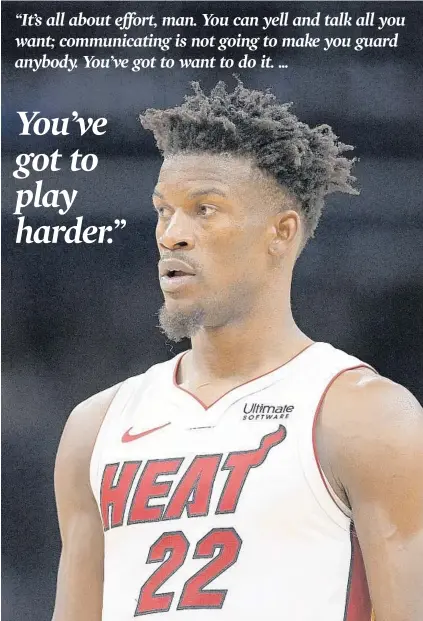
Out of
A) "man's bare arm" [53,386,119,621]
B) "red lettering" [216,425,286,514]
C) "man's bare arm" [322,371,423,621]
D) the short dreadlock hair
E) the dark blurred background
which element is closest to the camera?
"man's bare arm" [322,371,423,621]

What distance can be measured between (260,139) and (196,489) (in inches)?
28.0

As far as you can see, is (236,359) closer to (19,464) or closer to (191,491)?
(191,491)

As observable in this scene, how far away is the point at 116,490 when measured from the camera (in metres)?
2.16

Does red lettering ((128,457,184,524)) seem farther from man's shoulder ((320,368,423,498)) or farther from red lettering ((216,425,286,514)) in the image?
man's shoulder ((320,368,423,498))

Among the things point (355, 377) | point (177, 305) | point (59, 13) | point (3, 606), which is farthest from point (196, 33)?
point (3, 606)

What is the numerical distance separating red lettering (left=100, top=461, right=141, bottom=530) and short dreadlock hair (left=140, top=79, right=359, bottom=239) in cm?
62

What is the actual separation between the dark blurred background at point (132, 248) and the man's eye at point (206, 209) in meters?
0.58

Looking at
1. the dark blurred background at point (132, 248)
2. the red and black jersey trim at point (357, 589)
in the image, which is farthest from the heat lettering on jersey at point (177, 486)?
the dark blurred background at point (132, 248)

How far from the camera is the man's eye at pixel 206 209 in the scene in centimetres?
214

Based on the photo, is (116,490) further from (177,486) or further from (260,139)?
(260,139)

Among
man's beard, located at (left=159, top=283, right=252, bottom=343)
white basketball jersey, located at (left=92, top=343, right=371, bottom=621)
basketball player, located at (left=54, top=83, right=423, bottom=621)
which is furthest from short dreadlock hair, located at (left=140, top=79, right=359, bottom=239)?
white basketball jersey, located at (left=92, top=343, right=371, bottom=621)

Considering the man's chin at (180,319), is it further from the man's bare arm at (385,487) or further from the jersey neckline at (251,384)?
A: the man's bare arm at (385,487)

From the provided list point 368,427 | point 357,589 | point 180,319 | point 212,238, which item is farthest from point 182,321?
point 357,589

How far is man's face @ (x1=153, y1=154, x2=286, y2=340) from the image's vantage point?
6.99 feet
